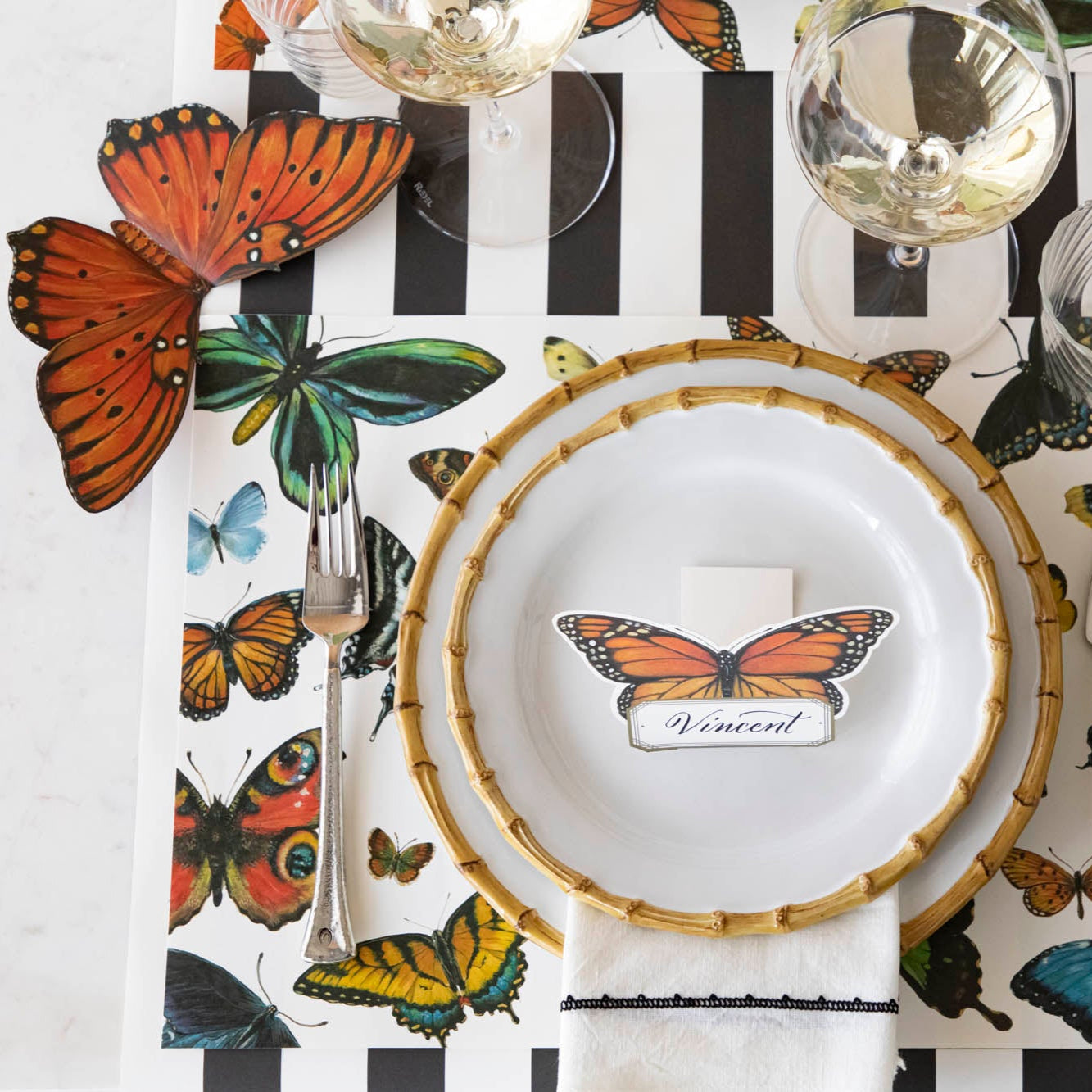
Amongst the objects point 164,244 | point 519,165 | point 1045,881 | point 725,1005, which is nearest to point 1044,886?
point 1045,881

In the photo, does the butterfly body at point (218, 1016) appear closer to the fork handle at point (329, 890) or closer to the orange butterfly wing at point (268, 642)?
the fork handle at point (329, 890)

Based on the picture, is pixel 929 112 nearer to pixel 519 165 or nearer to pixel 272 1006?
pixel 519 165

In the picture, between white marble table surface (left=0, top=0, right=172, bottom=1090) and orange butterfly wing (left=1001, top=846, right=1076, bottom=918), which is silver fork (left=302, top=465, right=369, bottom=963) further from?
orange butterfly wing (left=1001, top=846, right=1076, bottom=918)

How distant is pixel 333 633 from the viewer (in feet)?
1.99

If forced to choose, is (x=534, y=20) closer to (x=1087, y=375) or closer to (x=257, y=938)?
(x=1087, y=375)

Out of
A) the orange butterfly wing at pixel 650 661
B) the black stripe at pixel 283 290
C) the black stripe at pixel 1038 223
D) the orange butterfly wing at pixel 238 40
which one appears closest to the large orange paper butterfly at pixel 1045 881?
the orange butterfly wing at pixel 650 661

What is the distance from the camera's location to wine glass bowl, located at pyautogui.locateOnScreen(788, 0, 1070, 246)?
53cm

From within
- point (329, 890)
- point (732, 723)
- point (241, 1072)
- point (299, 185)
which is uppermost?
point (299, 185)

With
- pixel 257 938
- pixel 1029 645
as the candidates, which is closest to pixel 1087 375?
pixel 1029 645

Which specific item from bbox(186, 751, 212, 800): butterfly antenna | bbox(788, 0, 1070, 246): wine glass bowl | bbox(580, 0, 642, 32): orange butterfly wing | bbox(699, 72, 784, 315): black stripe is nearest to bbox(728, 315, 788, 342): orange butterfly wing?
bbox(699, 72, 784, 315): black stripe

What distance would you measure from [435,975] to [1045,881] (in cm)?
35

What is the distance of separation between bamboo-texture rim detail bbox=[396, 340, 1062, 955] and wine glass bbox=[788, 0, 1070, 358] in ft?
0.28

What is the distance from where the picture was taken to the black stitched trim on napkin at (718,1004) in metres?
0.53

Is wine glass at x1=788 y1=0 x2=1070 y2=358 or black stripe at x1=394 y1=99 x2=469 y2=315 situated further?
black stripe at x1=394 y1=99 x2=469 y2=315
